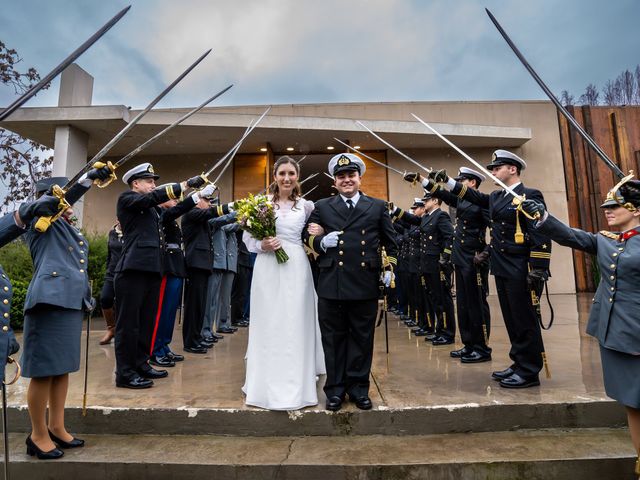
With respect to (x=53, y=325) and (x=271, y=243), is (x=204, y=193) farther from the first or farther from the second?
(x=53, y=325)

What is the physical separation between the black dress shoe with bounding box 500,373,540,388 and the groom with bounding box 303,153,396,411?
51.2 inches

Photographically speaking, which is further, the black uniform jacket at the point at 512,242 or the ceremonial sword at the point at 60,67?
the black uniform jacket at the point at 512,242

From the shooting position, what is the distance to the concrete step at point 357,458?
267 cm

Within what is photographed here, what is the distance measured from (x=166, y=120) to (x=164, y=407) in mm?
9496

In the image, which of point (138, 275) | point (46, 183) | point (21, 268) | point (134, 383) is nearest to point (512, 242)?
point (138, 275)

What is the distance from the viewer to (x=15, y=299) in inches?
316

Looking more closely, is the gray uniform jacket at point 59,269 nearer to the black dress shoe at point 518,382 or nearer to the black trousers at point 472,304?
the black dress shoe at point 518,382

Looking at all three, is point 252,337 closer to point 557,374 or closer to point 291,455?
point 291,455

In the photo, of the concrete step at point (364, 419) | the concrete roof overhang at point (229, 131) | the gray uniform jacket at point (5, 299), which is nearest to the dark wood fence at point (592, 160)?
the concrete roof overhang at point (229, 131)

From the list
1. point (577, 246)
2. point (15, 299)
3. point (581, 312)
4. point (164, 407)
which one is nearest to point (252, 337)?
point (164, 407)

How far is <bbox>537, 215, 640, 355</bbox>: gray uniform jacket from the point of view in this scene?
7.79 ft

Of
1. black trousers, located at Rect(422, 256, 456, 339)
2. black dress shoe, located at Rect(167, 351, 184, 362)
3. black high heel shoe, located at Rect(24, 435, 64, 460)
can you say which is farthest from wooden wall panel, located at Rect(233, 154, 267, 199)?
black high heel shoe, located at Rect(24, 435, 64, 460)

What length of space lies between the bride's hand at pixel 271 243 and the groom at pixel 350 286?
283 mm

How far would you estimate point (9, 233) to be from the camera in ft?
7.63
